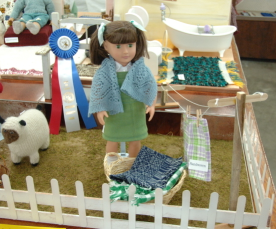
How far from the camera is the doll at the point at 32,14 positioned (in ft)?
12.3

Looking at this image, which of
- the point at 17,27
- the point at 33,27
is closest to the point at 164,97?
the point at 33,27

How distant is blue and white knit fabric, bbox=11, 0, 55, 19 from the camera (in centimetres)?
396

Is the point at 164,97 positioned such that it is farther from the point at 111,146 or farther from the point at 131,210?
the point at 131,210

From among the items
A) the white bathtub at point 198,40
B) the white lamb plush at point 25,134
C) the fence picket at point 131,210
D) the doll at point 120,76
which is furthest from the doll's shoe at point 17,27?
the fence picket at point 131,210

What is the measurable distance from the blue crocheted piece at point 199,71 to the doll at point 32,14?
156cm

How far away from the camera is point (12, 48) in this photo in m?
3.76

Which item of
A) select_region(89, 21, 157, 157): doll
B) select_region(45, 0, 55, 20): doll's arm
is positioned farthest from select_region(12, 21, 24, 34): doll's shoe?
select_region(89, 21, 157, 157): doll

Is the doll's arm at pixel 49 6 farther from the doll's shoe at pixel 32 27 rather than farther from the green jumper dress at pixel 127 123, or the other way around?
the green jumper dress at pixel 127 123

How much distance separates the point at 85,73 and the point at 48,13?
157 centimetres

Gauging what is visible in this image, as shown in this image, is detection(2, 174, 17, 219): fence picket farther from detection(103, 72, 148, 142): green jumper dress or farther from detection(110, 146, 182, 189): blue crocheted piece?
detection(103, 72, 148, 142): green jumper dress

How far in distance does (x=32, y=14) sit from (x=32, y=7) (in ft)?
0.30

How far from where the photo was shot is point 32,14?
3.93m

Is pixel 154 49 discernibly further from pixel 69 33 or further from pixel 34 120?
pixel 34 120

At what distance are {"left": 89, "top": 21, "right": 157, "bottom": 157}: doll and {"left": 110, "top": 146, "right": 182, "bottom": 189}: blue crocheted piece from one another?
19cm
